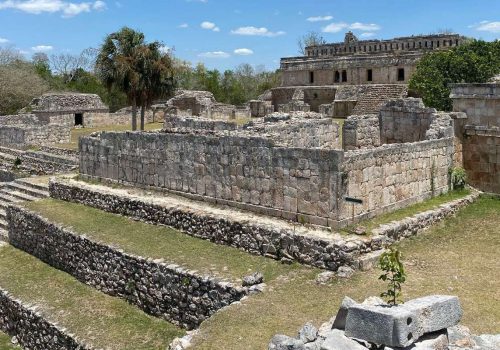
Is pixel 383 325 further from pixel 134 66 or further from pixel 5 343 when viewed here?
pixel 134 66

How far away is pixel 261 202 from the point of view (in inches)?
485

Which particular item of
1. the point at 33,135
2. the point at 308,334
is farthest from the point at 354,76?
the point at 308,334

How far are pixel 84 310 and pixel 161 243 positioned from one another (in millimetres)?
2011

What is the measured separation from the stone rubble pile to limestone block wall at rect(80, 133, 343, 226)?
493 centimetres

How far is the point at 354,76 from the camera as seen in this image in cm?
3875

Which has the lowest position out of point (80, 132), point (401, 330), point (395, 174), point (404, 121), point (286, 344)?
point (286, 344)

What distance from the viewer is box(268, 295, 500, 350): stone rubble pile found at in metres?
5.53

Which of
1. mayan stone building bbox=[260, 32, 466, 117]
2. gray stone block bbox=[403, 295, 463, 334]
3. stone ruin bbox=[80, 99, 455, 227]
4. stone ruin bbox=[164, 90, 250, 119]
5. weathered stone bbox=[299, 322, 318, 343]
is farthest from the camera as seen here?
stone ruin bbox=[164, 90, 250, 119]

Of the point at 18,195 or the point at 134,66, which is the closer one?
the point at 18,195

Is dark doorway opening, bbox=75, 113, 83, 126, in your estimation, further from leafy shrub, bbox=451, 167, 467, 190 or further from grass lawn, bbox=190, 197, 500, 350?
grass lawn, bbox=190, 197, 500, 350

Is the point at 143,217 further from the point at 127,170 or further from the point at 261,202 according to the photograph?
the point at 261,202

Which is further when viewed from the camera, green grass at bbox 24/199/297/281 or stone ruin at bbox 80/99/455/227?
stone ruin at bbox 80/99/455/227

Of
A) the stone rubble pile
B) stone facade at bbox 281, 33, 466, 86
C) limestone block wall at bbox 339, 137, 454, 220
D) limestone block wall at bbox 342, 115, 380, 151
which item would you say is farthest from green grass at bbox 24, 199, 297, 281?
stone facade at bbox 281, 33, 466, 86

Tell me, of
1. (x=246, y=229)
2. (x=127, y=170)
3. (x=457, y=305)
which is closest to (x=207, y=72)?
(x=127, y=170)
